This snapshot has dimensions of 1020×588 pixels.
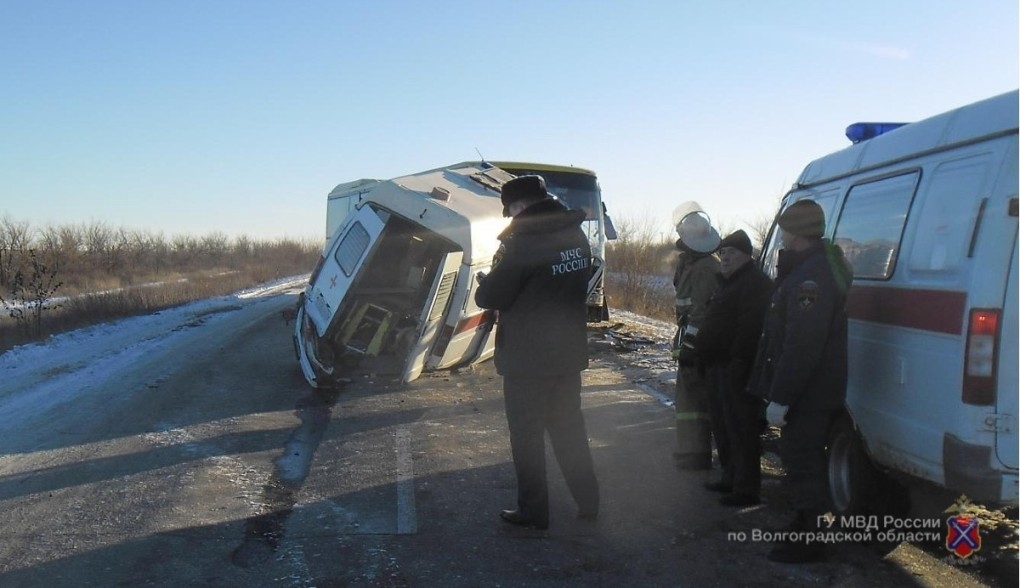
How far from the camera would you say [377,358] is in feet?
35.1

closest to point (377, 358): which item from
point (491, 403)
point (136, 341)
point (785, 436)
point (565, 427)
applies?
point (491, 403)

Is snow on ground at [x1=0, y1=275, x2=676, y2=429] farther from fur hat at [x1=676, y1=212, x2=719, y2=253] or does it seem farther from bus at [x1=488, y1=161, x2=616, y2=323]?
fur hat at [x1=676, y1=212, x2=719, y2=253]

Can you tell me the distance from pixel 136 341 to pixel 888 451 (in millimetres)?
15306

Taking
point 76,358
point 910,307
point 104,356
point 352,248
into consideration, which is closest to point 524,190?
point 910,307

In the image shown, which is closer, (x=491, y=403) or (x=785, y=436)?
(x=785, y=436)

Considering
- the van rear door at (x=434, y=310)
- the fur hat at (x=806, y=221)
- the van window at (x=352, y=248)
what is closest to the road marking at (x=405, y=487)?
the van rear door at (x=434, y=310)

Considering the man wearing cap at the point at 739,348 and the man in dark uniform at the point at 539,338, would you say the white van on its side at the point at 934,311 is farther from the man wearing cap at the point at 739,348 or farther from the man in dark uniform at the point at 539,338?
the man in dark uniform at the point at 539,338

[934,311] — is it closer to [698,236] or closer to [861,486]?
[861,486]

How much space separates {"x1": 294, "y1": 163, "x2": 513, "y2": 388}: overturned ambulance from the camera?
30.3ft

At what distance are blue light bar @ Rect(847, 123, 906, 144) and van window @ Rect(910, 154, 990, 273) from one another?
5.39 feet

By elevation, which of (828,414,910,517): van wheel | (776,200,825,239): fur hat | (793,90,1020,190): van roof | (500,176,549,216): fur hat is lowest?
(828,414,910,517): van wheel

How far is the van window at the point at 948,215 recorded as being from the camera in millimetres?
3885

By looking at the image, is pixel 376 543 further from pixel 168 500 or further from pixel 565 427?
pixel 168 500

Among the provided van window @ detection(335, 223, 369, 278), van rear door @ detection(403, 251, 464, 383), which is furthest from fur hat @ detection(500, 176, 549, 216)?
van window @ detection(335, 223, 369, 278)
